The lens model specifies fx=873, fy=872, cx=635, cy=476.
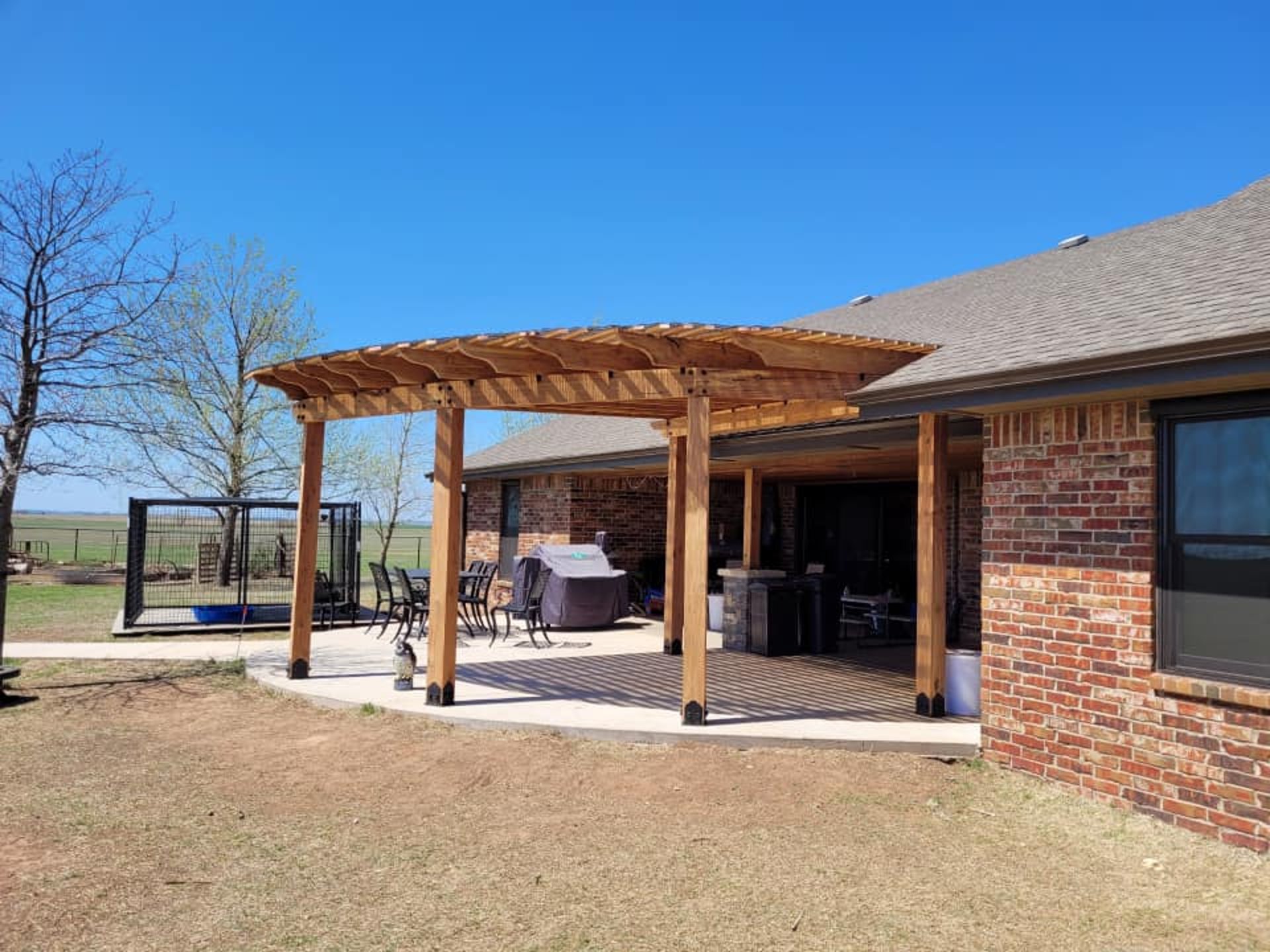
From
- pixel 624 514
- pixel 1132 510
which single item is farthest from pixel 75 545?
pixel 1132 510

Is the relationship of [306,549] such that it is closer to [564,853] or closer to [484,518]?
[564,853]

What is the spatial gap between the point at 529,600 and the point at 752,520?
3.15 m

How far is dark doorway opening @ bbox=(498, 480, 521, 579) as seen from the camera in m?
16.2

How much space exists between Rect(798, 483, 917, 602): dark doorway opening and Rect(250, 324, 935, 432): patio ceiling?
21.9ft

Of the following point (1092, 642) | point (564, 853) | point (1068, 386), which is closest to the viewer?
point (564, 853)

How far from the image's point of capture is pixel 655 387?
655 centimetres

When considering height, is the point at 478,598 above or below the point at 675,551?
below

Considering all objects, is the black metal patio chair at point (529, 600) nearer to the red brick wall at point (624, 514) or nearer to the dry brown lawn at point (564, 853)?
the red brick wall at point (624, 514)

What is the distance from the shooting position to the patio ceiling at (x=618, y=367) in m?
6.07

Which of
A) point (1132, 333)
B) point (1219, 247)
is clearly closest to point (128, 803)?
point (1132, 333)

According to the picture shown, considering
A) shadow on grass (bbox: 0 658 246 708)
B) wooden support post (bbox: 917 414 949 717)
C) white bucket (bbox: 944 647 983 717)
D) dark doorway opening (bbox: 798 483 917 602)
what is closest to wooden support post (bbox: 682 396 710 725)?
wooden support post (bbox: 917 414 949 717)

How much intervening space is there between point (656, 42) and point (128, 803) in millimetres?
13884

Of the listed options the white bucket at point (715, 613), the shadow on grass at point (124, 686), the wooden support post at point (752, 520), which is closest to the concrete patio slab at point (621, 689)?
the shadow on grass at point (124, 686)

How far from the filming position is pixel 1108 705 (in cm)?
510
